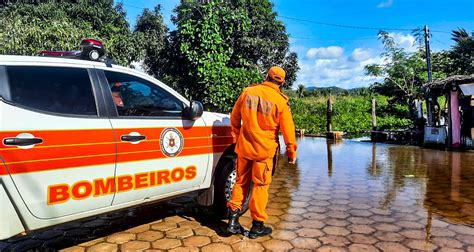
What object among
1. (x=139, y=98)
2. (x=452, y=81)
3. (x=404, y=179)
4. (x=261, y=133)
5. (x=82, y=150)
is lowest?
(x=404, y=179)

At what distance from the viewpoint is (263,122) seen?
3.49 m

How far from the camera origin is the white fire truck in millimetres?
2506

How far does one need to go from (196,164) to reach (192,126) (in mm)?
417

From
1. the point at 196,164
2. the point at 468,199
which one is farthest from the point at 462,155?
the point at 196,164

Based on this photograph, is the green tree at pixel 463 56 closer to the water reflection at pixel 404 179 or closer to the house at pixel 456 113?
the house at pixel 456 113

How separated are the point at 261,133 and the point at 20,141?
2.06m

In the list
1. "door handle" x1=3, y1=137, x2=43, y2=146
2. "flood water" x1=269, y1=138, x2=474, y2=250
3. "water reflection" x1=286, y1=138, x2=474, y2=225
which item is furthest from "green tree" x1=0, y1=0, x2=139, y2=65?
"door handle" x1=3, y1=137, x2=43, y2=146

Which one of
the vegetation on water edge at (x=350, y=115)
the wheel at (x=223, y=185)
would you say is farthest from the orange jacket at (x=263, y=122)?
the vegetation on water edge at (x=350, y=115)

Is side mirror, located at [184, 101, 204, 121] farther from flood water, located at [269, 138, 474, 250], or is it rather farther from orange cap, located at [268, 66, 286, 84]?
flood water, located at [269, 138, 474, 250]

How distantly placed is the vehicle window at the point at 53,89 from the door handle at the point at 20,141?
27 cm

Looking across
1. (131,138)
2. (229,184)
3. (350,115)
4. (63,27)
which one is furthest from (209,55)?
(350,115)

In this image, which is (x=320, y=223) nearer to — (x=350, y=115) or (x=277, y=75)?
(x=277, y=75)

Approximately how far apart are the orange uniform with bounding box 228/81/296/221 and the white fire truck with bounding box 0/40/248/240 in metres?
0.53

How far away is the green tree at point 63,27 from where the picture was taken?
12.1m
